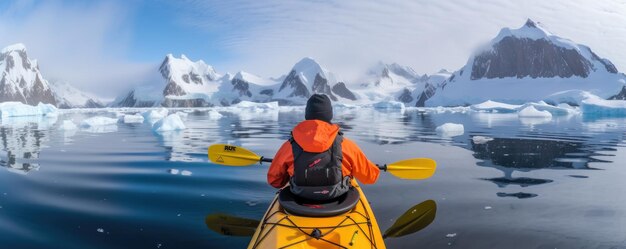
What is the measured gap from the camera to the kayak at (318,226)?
2996mm

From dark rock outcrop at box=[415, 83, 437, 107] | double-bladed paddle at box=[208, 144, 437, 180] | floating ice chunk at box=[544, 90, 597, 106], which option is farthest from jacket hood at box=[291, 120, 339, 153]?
dark rock outcrop at box=[415, 83, 437, 107]

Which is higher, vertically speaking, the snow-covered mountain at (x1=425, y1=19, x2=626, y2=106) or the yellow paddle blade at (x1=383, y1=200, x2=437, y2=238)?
the snow-covered mountain at (x1=425, y1=19, x2=626, y2=106)

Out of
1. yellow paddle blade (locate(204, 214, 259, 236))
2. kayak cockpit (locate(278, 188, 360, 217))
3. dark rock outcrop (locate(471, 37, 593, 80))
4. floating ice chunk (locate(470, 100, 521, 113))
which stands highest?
dark rock outcrop (locate(471, 37, 593, 80))

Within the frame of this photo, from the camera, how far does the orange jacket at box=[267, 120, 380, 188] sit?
3.22 meters

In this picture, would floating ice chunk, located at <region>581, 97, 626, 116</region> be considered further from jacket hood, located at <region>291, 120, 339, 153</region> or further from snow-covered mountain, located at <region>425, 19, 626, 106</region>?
snow-covered mountain, located at <region>425, 19, 626, 106</region>

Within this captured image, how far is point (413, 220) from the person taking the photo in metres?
4.57

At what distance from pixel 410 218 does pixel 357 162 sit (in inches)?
57.1

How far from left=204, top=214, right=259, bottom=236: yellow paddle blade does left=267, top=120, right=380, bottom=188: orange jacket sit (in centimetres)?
92

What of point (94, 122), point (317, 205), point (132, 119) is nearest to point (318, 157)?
point (317, 205)

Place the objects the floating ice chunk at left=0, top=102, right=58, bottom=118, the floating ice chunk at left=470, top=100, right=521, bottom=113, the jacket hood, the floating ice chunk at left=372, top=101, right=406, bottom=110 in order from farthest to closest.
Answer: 1. the floating ice chunk at left=372, top=101, right=406, bottom=110
2. the floating ice chunk at left=470, top=100, right=521, bottom=113
3. the floating ice chunk at left=0, top=102, right=58, bottom=118
4. the jacket hood

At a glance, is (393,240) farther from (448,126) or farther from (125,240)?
(448,126)

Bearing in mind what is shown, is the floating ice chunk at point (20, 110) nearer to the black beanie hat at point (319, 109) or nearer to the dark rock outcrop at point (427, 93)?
the black beanie hat at point (319, 109)

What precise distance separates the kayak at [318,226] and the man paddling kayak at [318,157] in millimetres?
110

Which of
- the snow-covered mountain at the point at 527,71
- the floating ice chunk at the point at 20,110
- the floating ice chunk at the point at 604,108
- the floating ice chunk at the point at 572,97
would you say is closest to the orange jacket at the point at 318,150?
the floating ice chunk at the point at 20,110
